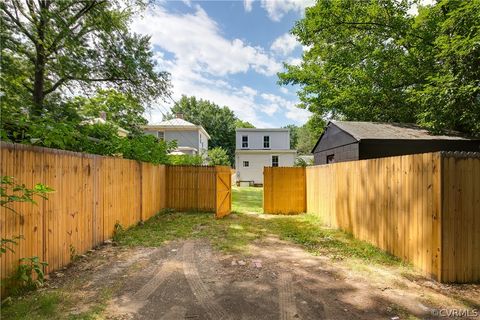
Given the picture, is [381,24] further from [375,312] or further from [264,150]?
[375,312]

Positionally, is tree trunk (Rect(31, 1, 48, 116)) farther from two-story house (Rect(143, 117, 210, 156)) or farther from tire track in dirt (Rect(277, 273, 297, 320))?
two-story house (Rect(143, 117, 210, 156))

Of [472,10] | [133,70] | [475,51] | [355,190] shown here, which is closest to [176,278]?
[355,190]

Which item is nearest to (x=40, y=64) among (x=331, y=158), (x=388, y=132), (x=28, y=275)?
(x=28, y=275)

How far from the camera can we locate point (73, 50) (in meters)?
9.38

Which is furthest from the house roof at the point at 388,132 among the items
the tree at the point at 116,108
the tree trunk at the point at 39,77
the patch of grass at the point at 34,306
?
the tree trunk at the point at 39,77

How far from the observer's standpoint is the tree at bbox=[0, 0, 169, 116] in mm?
8641

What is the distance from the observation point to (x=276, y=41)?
17344 mm

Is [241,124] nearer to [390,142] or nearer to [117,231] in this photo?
[390,142]

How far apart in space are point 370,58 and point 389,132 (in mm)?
7930

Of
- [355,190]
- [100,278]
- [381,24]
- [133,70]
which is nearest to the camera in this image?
[100,278]

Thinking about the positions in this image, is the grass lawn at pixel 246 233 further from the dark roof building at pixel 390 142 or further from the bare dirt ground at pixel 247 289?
the dark roof building at pixel 390 142

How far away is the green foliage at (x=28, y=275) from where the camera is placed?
323 cm

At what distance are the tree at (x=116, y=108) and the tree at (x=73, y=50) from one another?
0.35 metres

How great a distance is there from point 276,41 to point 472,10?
9.97 meters
